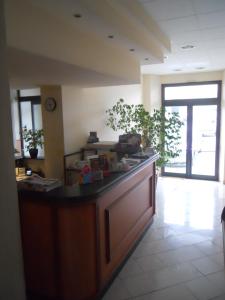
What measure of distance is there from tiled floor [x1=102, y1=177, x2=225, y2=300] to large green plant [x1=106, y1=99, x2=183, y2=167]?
1116mm

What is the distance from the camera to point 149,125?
5.07 metres

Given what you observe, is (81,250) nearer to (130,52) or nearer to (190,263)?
(190,263)

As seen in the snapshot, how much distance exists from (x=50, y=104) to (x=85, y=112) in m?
0.71

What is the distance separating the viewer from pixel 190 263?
120 inches

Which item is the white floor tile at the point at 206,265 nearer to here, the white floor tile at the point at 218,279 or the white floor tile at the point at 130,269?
the white floor tile at the point at 218,279

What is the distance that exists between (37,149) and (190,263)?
3.36 meters

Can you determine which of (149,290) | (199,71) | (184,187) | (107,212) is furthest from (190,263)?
(199,71)

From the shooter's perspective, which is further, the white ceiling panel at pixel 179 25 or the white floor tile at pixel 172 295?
the white ceiling panel at pixel 179 25

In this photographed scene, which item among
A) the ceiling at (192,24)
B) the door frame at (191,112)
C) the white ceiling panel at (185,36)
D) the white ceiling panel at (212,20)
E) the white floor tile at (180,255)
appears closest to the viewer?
the ceiling at (192,24)

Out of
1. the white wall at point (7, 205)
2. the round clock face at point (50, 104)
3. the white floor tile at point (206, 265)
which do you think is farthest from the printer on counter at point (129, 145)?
the white wall at point (7, 205)

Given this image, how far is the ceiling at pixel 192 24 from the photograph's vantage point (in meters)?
2.45

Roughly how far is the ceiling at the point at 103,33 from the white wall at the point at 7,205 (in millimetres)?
459

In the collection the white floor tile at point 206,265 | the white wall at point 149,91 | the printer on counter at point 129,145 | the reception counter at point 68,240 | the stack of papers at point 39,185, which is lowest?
the white floor tile at point 206,265

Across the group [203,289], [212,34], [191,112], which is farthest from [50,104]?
[191,112]
